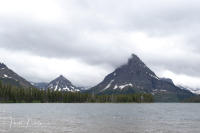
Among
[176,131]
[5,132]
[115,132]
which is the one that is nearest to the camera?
[5,132]

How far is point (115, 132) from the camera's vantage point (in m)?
55.3

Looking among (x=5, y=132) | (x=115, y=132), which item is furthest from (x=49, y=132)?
(x=115, y=132)

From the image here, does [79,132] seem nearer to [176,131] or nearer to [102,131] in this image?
[102,131]

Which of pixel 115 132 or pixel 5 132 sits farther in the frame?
pixel 115 132

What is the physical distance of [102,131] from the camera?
184 feet

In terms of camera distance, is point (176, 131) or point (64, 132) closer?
point (64, 132)

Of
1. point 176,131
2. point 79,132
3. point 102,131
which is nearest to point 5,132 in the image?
point 79,132

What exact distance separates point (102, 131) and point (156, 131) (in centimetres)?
1118

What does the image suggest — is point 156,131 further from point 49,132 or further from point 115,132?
point 49,132

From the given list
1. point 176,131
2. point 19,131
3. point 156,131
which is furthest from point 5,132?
point 176,131

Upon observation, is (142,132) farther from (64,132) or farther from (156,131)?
(64,132)

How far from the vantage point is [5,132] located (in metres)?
51.3

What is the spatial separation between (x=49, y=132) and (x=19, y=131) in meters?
5.78

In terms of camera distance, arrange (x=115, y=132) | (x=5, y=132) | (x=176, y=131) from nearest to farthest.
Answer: (x=5, y=132) < (x=115, y=132) < (x=176, y=131)
